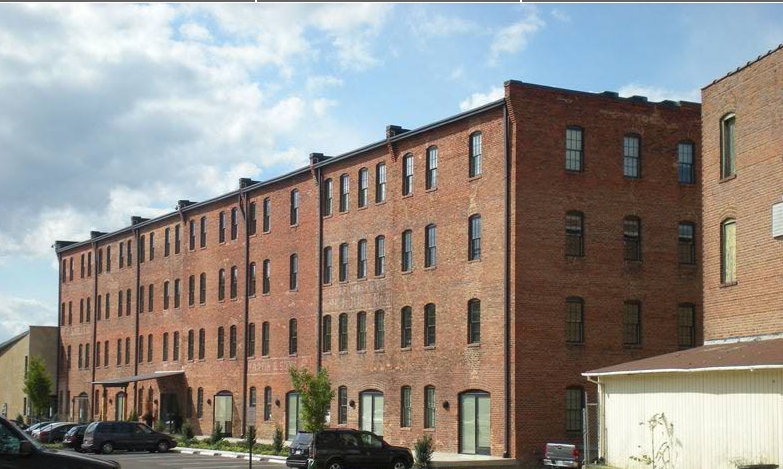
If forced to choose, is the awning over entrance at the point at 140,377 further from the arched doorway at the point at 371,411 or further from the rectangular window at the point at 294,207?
the arched doorway at the point at 371,411

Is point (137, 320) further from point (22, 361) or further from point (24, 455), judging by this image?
point (24, 455)

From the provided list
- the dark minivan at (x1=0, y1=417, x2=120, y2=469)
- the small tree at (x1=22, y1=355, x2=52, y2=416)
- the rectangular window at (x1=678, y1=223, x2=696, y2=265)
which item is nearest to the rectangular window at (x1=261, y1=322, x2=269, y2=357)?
the rectangular window at (x1=678, y1=223, x2=696, y2=265)

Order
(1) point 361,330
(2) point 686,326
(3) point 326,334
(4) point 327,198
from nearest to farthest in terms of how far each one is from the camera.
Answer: (2) point 686,326 → (1) point 361,330 → (3) point 326,334 → (4) point 327,198

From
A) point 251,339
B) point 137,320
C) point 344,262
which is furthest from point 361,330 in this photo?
point 137,320

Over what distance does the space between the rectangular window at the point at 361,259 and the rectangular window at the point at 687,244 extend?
47.3 ft

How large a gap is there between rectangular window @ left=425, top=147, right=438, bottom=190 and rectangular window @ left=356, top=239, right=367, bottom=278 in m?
5.79

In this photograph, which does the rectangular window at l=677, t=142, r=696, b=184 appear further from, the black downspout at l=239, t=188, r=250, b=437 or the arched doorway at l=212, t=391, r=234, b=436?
the arched doorway at l=212, t=391, r=234, b=436

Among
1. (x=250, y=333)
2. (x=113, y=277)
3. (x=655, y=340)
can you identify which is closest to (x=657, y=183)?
(x=655, y=340)

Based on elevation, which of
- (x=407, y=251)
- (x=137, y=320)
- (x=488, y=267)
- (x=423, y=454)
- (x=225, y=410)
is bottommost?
(x=225, y=410)

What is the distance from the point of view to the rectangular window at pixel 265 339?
61.2 m

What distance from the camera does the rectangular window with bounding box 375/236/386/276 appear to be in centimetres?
5138

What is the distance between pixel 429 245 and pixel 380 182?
5161 millimetres

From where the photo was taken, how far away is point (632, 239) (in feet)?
148

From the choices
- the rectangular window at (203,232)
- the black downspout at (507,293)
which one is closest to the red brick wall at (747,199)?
the black downspout at (507,293)
